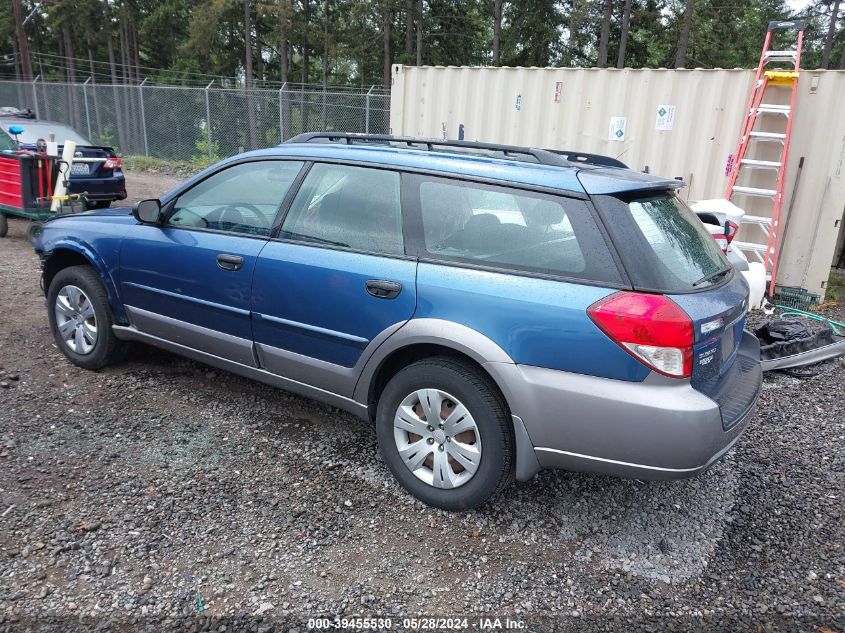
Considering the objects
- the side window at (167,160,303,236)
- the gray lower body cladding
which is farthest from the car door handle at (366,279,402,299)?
the side window at (167,160,303,236)

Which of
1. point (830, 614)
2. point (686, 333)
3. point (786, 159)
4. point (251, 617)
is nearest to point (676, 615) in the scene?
point (830, 614)

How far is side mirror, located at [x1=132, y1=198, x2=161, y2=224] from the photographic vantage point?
12.9 ft

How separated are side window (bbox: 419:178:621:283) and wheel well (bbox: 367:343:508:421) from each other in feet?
1.40

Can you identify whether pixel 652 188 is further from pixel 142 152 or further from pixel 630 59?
pixel 630 59

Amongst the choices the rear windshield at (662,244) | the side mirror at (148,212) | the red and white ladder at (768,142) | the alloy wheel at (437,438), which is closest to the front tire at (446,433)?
the alloy wheel at (437,438)

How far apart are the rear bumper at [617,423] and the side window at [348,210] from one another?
3.00ft

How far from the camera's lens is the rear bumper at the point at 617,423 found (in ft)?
8.23

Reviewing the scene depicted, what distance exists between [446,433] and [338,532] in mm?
665

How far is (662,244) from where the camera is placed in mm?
2783

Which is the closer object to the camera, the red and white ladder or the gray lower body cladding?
the gray lower body cladding

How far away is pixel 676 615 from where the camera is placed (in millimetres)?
2506

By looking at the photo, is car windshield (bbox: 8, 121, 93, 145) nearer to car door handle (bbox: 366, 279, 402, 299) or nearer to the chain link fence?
the chain link fence

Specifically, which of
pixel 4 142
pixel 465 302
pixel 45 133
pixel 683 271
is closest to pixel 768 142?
pixel 683 271

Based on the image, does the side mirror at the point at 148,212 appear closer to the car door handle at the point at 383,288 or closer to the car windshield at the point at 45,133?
the car door handle at the point at 383,288
